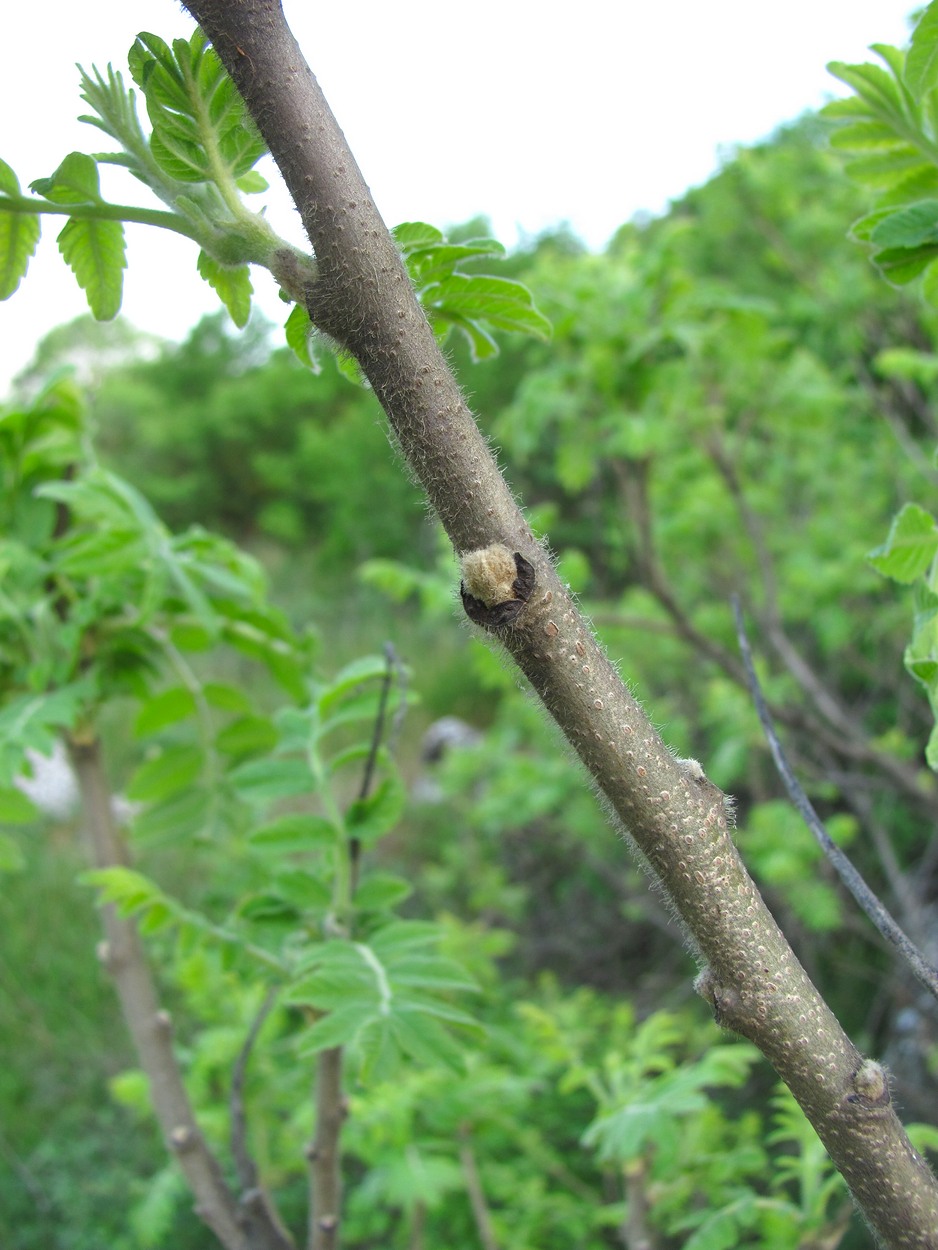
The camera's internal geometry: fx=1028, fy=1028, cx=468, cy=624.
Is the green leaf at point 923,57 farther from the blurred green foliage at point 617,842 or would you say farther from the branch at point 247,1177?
the branch at point 247,1177

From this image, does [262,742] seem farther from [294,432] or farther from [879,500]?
[294,432]

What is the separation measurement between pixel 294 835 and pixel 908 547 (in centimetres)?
68

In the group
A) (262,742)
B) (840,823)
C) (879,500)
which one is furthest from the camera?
(879,500)

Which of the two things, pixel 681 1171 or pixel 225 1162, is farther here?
pixel 225 1162

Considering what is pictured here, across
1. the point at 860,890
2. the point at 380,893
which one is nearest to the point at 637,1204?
the point at 380,893

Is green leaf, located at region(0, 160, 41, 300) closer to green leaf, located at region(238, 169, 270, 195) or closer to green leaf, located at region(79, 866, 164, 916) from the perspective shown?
green leaf, located at region(238, 169, 270, 195)

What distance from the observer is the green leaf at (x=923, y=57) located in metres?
0.70

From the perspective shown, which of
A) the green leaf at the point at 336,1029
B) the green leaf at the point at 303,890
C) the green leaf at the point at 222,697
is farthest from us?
the green leaf at the point at 222,697

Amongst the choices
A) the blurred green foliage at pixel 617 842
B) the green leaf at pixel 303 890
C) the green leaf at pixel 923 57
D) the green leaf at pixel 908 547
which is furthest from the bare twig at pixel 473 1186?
the green leaf at pixel 923 57

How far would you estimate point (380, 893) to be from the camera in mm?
1043

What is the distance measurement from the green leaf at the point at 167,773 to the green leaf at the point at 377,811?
0.41 metres

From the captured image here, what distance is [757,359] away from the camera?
3.52 meters

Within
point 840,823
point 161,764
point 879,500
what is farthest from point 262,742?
point 879,500

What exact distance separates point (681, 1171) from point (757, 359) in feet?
9.32
